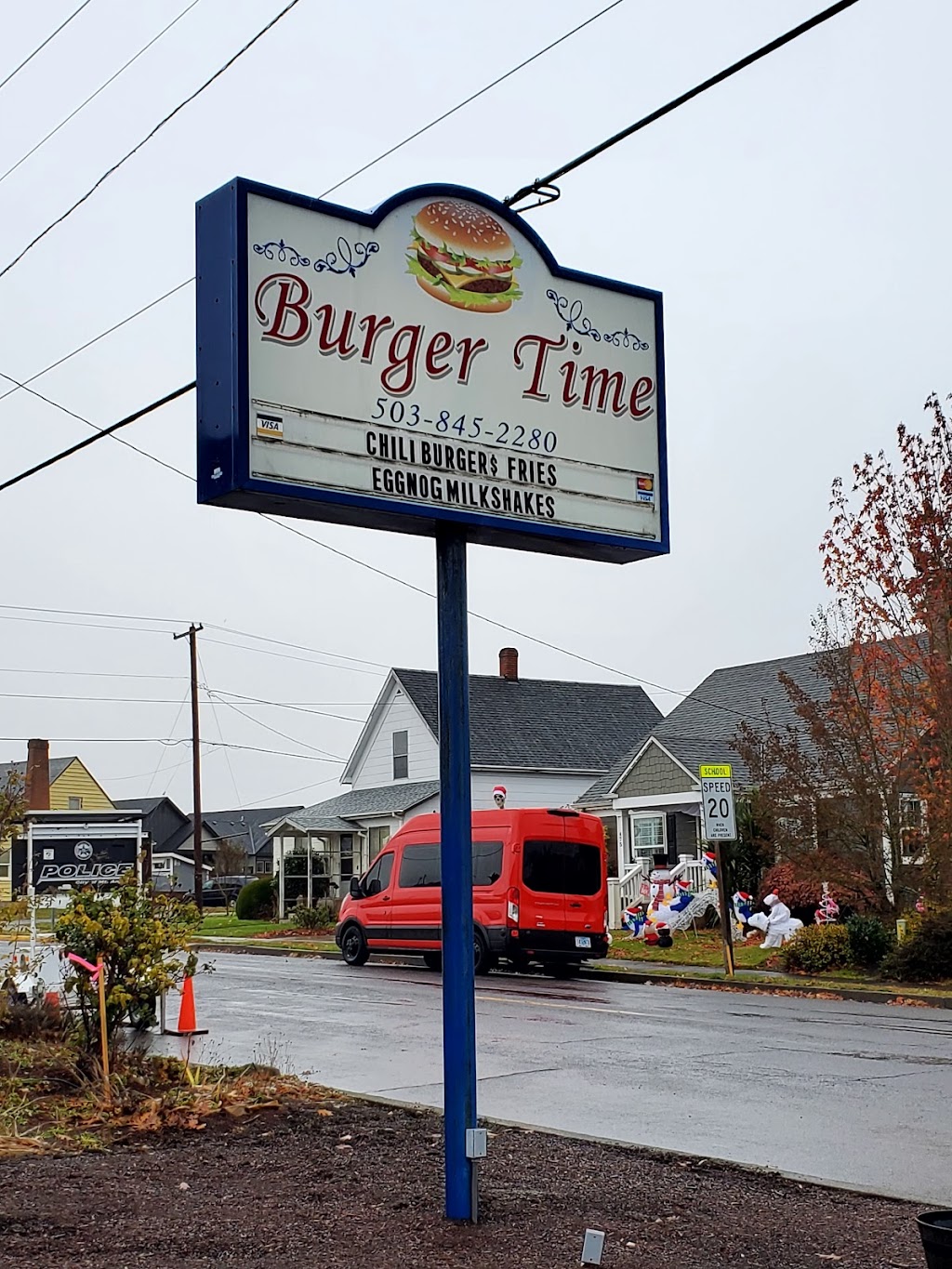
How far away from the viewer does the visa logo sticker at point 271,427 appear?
591cm

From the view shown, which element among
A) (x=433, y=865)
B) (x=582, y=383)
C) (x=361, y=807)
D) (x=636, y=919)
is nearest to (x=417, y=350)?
(x=582, y=383)

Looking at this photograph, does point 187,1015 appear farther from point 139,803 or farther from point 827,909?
point 139,803

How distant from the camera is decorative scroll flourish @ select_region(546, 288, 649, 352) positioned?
22.9ft

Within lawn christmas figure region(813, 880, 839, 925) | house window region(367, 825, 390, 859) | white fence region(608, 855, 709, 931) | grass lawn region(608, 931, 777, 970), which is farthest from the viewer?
house window region(367, 825, 390, 859)

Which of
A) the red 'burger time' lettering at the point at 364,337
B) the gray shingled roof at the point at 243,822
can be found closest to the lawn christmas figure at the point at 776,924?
the red 'burger time' lettering at the point at 364,337

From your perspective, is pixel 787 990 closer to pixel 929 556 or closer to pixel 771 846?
pixel 771 846

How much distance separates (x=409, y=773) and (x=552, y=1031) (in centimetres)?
2917

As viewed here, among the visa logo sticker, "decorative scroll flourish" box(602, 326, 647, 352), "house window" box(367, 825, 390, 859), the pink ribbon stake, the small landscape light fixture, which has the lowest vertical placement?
the small landscape light fixture

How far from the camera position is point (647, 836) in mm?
35906

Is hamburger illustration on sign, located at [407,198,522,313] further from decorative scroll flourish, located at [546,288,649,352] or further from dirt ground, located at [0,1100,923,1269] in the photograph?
dirt ground, located at [0,1100,923,1269]

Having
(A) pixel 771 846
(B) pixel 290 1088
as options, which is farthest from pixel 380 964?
(B) pixel 290 1088

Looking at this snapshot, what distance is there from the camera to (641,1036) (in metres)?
14.2

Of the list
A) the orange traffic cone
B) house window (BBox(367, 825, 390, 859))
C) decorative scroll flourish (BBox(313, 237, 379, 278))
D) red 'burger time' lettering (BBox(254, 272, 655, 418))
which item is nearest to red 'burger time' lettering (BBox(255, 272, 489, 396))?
→ red 'burger time' lettering (BBox(254, 272, 655, 418))

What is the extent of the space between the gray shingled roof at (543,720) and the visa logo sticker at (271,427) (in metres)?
35.1
